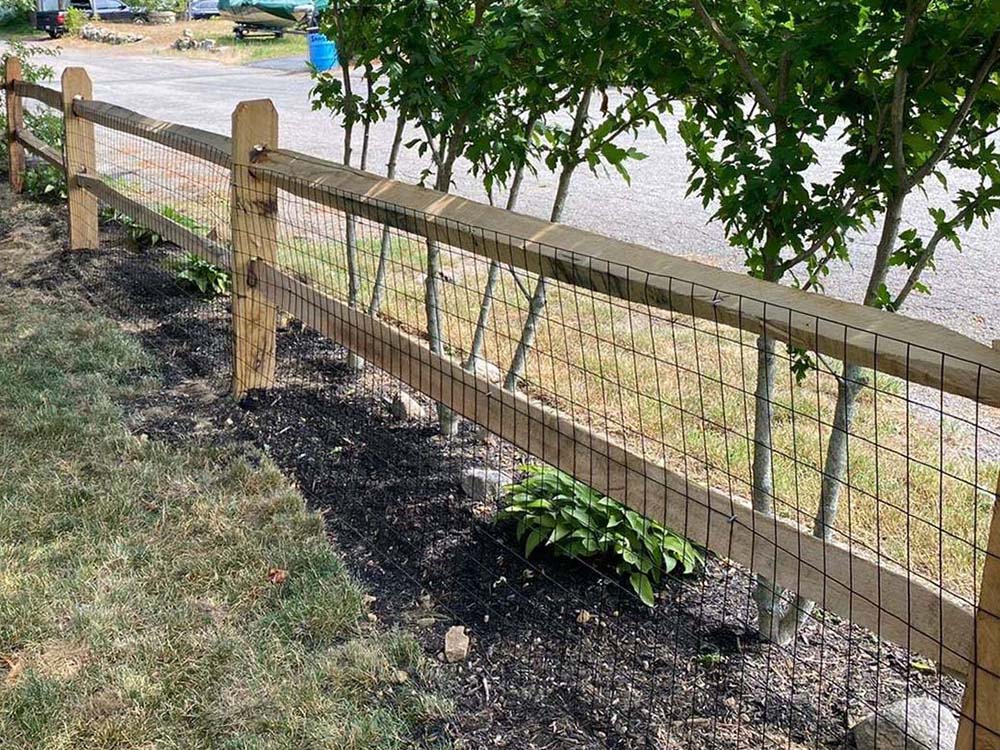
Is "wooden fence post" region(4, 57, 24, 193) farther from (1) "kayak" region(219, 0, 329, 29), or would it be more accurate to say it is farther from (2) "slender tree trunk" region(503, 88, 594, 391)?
(1) "kayak" region(219, 0, 329, 29)

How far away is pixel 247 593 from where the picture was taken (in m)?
3.37

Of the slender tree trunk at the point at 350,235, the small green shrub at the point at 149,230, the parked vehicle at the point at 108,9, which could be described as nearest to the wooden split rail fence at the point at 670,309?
the slender tree trunk at the point at 350,235

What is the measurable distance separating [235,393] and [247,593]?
1.83 metres

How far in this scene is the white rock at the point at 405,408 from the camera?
4.79 m

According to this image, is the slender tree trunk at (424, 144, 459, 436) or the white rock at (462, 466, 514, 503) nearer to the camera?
the white rock at (462, 466, 514, 503)

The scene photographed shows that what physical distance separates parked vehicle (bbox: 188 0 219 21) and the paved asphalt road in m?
24.5

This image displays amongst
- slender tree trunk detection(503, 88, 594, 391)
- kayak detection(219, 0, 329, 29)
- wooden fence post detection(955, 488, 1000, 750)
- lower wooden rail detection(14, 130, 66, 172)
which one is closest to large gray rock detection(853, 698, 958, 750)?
wooden fence post detection(955, 488, 1000, 750)

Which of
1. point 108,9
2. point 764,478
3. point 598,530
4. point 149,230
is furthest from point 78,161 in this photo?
point 108,9

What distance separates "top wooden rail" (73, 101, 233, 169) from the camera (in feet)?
16.6

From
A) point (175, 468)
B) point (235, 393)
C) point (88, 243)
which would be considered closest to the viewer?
point (175, 468)

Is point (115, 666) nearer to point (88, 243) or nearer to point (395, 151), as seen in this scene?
point (395, 151)

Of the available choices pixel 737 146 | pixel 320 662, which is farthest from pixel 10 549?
pixel 737 146

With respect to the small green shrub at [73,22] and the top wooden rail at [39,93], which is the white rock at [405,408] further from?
the small green shrub at [73,22]

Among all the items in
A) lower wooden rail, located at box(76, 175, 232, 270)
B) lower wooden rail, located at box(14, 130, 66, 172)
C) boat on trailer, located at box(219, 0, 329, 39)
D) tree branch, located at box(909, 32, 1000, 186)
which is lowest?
lower wooden rail, located at box(76, 175, 232, 270)
